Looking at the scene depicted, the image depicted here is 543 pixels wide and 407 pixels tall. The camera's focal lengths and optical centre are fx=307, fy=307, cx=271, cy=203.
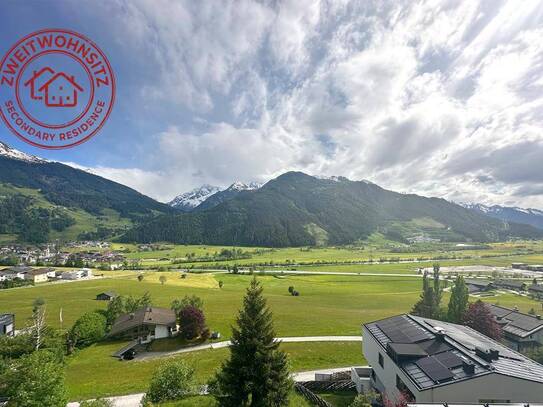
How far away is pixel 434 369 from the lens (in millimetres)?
27109

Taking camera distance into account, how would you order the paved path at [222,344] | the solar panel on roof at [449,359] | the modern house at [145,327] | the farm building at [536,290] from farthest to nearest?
the farm building at [536,290] < the modern house at [145,327] < the paved path at [222,344] < the solar panel on roof at [449,359]

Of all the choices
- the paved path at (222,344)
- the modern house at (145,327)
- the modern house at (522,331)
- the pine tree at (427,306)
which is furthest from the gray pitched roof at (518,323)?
the modern house at (145,327)

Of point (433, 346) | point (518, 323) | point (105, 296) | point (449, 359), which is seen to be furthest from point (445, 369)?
point (105, 296)

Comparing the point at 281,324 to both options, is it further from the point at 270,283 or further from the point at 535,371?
the point at 270,283

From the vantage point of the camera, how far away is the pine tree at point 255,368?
24.4 meters

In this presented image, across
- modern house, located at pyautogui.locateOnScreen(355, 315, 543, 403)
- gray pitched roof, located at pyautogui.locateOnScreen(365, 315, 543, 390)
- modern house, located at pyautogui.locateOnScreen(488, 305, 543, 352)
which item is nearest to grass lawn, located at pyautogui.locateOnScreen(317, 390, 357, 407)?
modern house, located at pyautogui.locateOnScreen(355, 315, 543, 403)

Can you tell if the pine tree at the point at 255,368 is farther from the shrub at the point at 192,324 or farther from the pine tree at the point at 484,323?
the pine tree at the point at 484,323

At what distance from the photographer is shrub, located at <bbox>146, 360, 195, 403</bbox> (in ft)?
98.6

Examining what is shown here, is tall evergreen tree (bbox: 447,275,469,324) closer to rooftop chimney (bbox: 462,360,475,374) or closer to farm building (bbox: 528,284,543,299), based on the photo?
rooftop chimney (bbox: 462,360,475,374)

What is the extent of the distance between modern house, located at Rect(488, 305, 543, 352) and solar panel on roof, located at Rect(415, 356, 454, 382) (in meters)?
46.4

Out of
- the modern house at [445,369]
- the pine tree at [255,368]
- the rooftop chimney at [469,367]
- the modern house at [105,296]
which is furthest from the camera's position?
the modern house at [105,296]

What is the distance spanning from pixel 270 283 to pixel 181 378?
104 m

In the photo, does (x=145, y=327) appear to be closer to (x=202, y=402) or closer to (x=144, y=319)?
(x=144, y=319)

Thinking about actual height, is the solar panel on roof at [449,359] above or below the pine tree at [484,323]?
above
